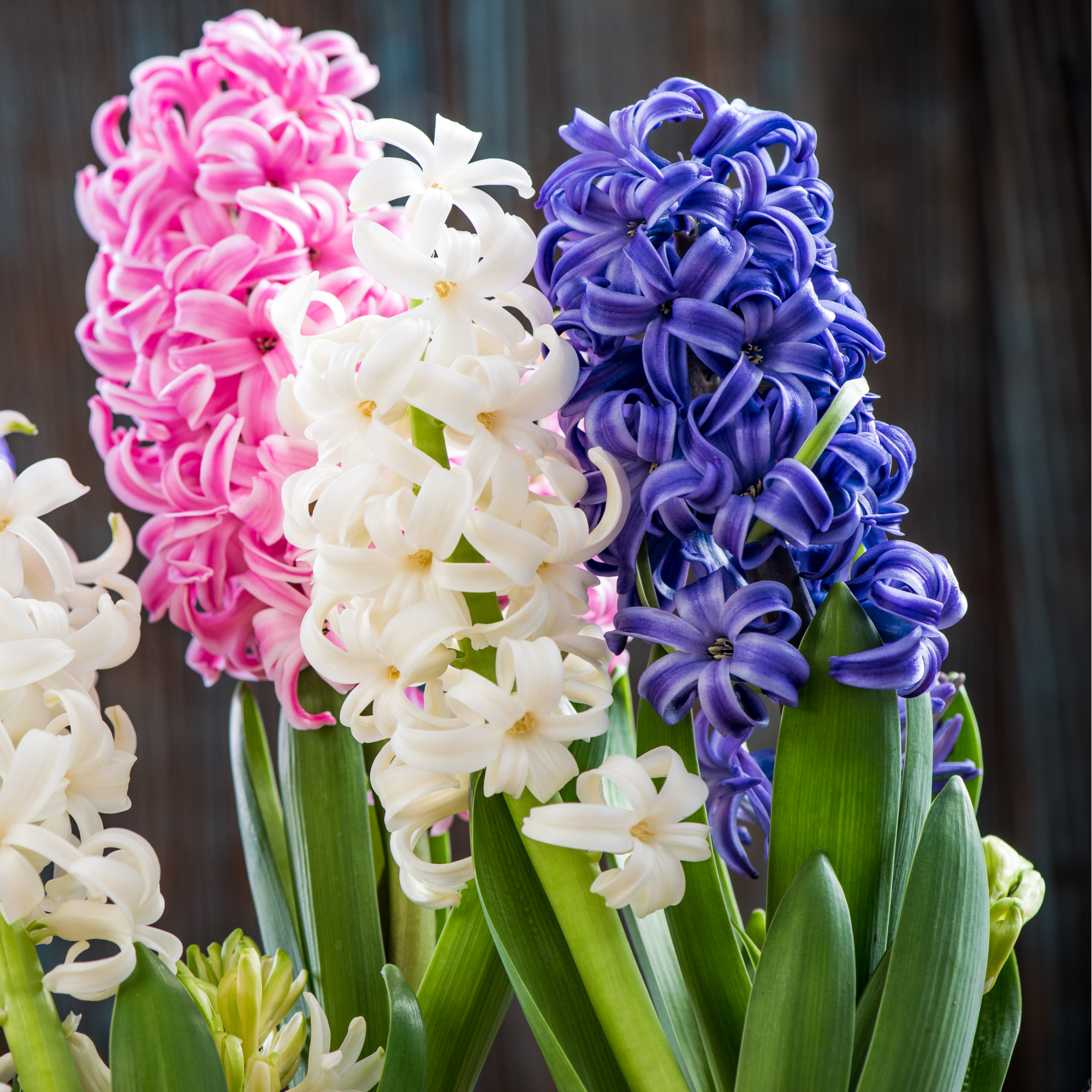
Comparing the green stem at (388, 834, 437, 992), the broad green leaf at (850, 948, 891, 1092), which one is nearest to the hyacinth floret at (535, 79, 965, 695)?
the broad green leaf at (850, 948, 891, 1092)

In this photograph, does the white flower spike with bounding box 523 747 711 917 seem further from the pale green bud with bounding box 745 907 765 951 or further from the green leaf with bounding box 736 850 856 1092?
the pale green bud with bounding box 745 907 765 951

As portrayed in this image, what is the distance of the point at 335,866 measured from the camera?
0.45m

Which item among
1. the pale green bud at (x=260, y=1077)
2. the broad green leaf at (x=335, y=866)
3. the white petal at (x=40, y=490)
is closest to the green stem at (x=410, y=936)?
the broad green leaf at (x=335, y=866)

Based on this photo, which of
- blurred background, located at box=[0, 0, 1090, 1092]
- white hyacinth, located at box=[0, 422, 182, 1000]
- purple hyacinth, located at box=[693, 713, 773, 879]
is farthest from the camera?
blurred background, located at box=[0, 0, 1090, 1092]

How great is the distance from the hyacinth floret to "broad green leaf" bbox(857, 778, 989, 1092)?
0.18 ft

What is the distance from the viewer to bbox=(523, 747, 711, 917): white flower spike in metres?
0.33

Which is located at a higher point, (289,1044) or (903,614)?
(903,614)

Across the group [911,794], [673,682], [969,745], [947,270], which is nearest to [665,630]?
[673,682]

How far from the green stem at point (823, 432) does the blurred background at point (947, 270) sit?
53cm

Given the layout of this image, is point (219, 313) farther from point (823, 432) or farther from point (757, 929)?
point (757, 929)

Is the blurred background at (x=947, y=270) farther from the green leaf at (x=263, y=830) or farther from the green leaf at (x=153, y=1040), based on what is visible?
the green leaf at (x=153, y=1040)

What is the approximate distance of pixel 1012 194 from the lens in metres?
0.97

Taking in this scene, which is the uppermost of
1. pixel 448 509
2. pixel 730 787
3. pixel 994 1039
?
pixel 448 509

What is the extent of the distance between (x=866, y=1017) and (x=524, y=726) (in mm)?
164
